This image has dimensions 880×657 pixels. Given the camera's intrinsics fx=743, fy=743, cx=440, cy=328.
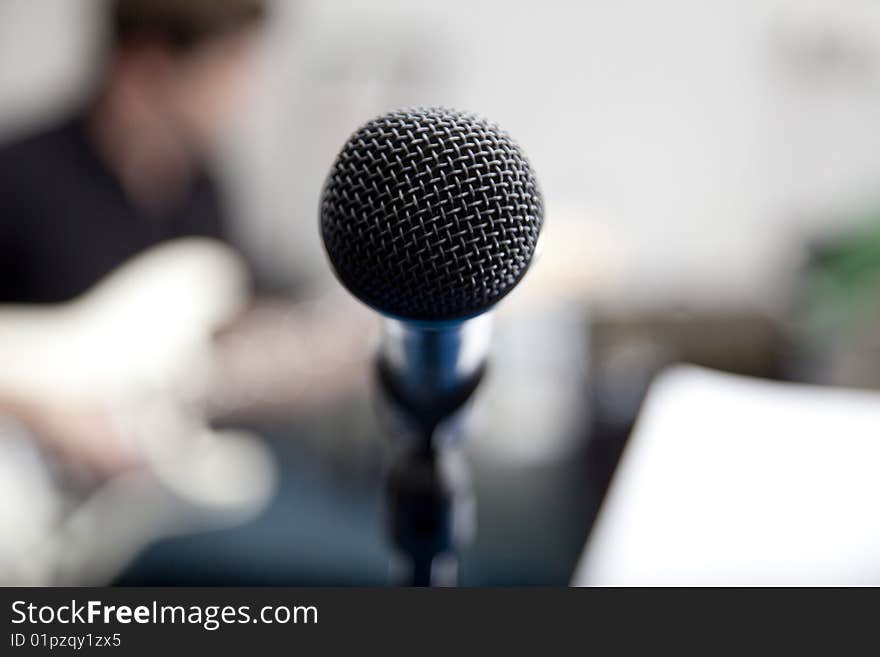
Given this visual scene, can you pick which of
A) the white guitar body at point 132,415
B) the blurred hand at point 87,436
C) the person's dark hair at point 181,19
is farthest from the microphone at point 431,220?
the person's dark hair at point 181,19

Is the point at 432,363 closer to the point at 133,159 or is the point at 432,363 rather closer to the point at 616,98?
the point at 133,159

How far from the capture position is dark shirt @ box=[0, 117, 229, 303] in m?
1.41

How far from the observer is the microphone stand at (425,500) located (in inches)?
16.9

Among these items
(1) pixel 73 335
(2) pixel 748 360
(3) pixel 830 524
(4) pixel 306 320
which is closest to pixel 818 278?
(2) pixel 748 360

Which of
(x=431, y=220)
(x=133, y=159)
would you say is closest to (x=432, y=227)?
(x=431, y=220)

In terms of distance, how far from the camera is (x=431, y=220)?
34cm

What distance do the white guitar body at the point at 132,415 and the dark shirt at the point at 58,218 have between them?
66 millimetres

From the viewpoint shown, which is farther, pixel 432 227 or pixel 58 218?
pixel 58 218

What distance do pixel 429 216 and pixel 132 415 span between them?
949mm

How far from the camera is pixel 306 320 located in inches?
53.2

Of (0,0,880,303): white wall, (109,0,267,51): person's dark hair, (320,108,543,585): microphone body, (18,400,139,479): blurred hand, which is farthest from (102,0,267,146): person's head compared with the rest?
(320,108,543,585): microphone body

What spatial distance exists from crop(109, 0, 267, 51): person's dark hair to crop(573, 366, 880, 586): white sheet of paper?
40.6 inches

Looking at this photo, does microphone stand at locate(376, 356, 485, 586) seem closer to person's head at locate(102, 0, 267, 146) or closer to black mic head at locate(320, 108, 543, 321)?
black mic head at locate(320, 108, 543, 321)

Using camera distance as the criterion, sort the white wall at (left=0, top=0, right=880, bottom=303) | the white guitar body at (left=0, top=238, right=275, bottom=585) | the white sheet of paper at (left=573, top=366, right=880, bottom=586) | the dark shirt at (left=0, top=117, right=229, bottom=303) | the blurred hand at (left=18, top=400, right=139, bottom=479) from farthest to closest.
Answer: the white wall at (left=0, top=0, right=880, bottom=303) → the dark shirt at (left=0, top=117, right=229, bottom=303) → the blurred hand at (left=18, top=400, right=139, bottom=479) → the white guitar body at (left=0, top=238, right=275, bottom=585) → the white sheet of paper at (left=573, top=366, right=880, bottom=586)
